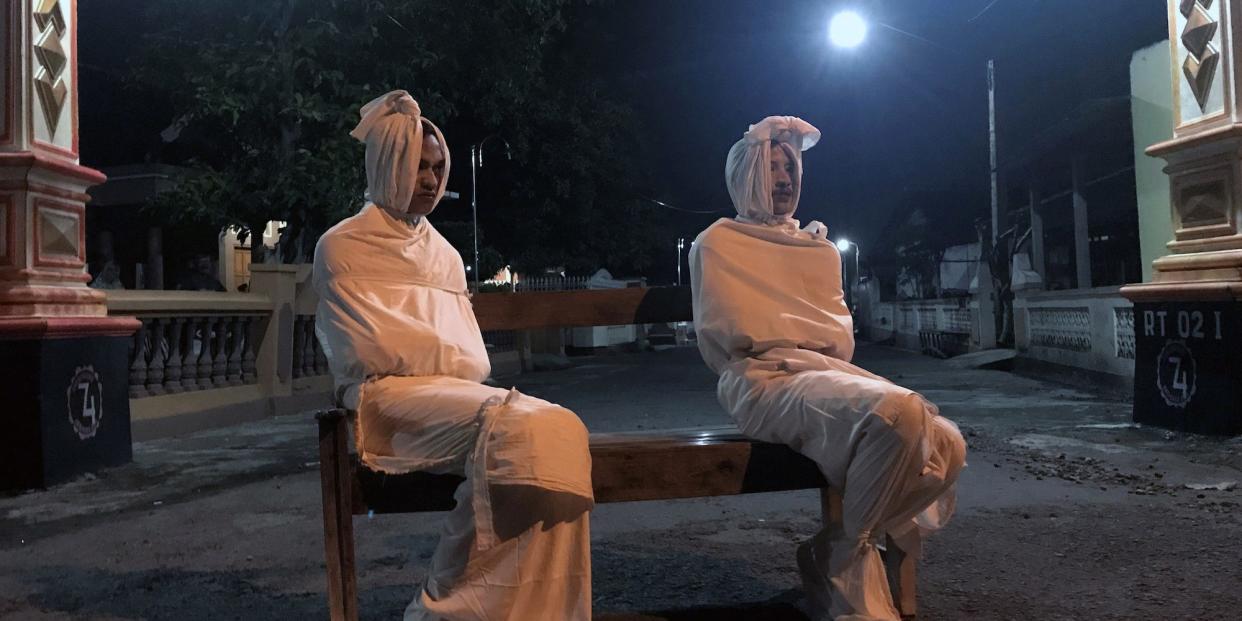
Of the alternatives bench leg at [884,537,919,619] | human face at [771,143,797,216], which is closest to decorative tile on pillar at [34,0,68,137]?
human face at [771,143,797,216]

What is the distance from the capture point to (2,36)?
5.18 metres

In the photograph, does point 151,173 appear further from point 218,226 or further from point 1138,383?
Result: point 1138,383

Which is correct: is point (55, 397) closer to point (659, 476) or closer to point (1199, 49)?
point (659, 476)

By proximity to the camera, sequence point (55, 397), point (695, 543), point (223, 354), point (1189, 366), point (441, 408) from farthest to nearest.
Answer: point (223, 354), point (1189, 366), point (55, 397), point (695, 543), point (441, 408)

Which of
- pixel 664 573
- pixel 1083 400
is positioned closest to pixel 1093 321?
pixel 1083 400

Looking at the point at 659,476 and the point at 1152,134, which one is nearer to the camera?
the point at 659,476

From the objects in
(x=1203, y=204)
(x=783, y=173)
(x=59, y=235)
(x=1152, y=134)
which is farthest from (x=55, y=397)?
(x=1152, y=134)

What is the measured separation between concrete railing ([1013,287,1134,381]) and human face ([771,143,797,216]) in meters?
7.29

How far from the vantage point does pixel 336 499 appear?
230cm

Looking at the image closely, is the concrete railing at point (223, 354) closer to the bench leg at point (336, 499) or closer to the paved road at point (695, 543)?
the paved road at point (695, 543)

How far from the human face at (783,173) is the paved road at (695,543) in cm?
132

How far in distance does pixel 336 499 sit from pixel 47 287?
390cm

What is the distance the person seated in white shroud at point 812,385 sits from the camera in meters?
2.29

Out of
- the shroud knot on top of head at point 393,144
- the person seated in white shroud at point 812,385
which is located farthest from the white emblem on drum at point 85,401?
the person seated in white shroud at point 812,385
